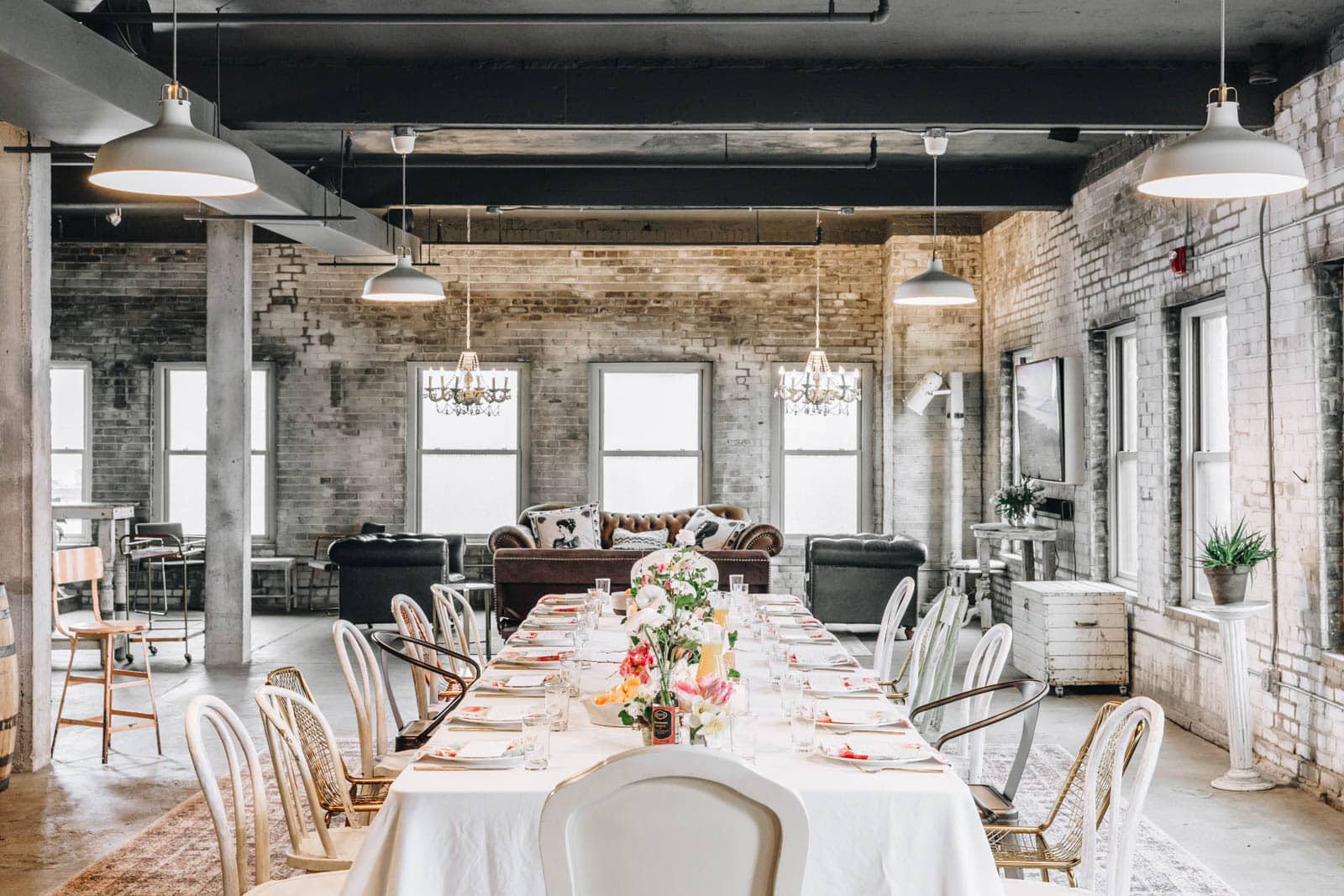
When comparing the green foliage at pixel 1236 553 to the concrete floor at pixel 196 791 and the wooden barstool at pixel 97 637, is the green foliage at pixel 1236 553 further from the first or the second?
the wooden barstool at pixel 97 637

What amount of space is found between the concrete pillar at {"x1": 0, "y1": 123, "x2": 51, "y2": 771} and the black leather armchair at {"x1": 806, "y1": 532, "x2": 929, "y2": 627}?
5593 mm

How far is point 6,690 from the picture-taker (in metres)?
5.16

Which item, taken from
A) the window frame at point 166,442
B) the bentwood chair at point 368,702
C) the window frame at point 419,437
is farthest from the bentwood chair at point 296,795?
the window frame at point 166,442

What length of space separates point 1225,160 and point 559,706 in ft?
8.00

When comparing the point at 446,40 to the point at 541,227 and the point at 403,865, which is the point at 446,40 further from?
the point at 541,227

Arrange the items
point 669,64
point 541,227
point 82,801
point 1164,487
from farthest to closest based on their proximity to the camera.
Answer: point 541,227, point 1164,487, point 669,64, point 82,801

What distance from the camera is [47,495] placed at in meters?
5.82

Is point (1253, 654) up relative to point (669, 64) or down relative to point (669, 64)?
down

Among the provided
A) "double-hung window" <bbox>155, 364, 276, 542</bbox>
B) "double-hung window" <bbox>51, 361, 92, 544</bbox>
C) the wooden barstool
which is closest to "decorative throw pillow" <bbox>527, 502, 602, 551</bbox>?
"double-hung window" <bbox>155, 364, 276, 542</bbox>

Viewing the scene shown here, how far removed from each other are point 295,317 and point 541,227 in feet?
8.81

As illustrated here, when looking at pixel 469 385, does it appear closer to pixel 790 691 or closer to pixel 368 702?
pixel 368 702

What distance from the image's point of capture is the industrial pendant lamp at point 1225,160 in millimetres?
3240

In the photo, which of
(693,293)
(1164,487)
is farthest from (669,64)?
(693,293)

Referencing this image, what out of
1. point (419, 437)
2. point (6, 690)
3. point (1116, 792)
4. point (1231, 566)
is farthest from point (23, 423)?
point (419, 437)
